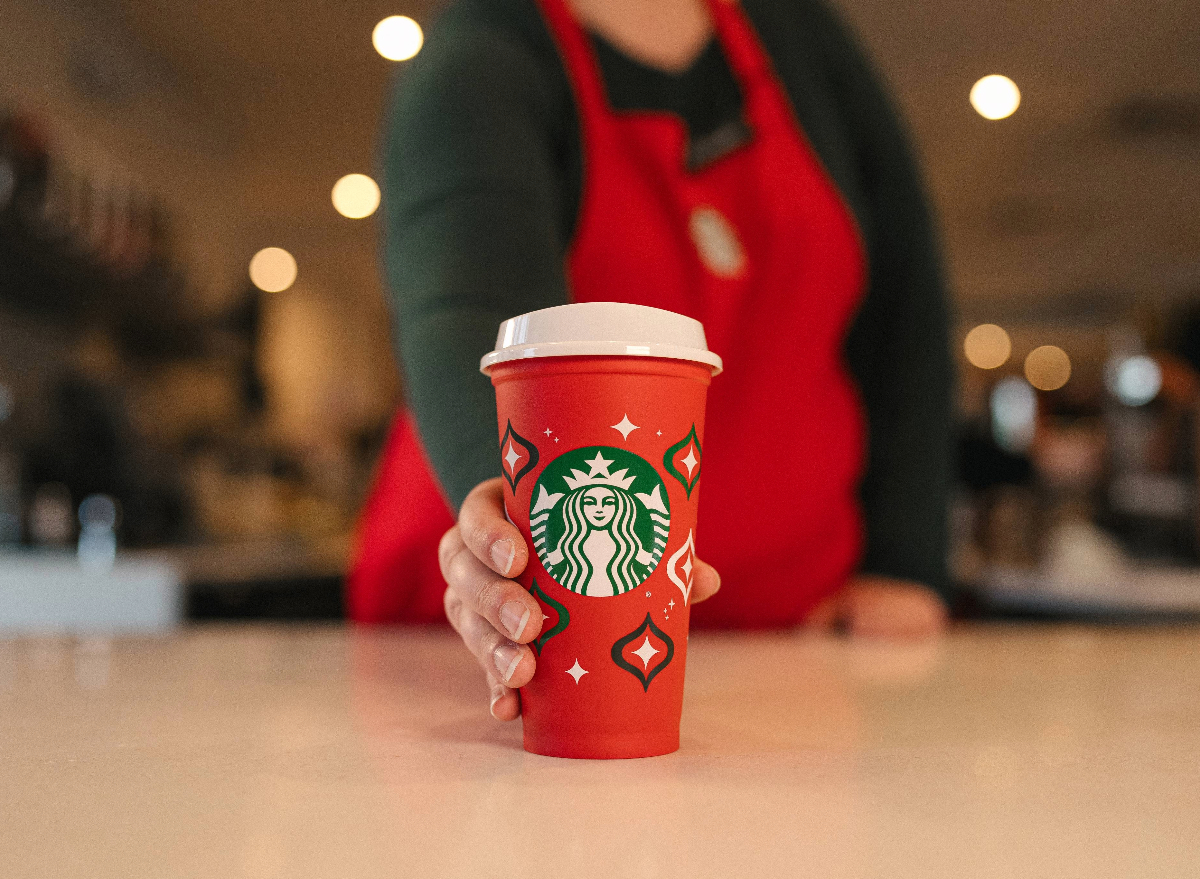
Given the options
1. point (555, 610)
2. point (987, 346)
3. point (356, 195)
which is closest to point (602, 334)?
point (555, 610)

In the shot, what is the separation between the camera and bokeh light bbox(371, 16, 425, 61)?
10.2ft

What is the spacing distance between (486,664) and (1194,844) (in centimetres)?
29

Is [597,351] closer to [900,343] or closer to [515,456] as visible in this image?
[515,456]

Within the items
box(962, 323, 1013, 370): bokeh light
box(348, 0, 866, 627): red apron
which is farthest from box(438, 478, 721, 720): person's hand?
box(962, 323, 1013, 370): bokeh light

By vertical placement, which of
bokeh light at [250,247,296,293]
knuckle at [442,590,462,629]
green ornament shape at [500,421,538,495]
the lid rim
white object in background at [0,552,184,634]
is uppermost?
bokeh light at [250,247,296,293]

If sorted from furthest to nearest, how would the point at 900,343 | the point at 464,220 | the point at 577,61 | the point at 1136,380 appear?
the point at 1136,380, the point at 900,343, the point at 577,61, the point at 464,220

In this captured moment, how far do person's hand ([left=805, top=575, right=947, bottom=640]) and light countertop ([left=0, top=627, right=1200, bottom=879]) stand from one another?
0.92ft

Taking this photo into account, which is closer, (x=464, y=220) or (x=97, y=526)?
(x=464, y=220)

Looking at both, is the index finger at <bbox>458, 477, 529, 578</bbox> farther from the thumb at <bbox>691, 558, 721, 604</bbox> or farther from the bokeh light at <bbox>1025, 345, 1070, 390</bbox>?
the bokeh light at <bbox>1025, 345, 1070, 390</bbox>

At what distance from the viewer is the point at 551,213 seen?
732mm

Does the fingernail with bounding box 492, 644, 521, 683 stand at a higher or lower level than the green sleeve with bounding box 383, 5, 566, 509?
lower

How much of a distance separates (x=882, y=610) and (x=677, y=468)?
2.09 feet

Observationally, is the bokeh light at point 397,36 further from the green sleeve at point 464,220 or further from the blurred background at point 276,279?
the green sleeve at point 464,220

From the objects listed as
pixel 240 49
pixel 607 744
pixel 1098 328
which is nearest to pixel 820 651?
pixel 607 744
